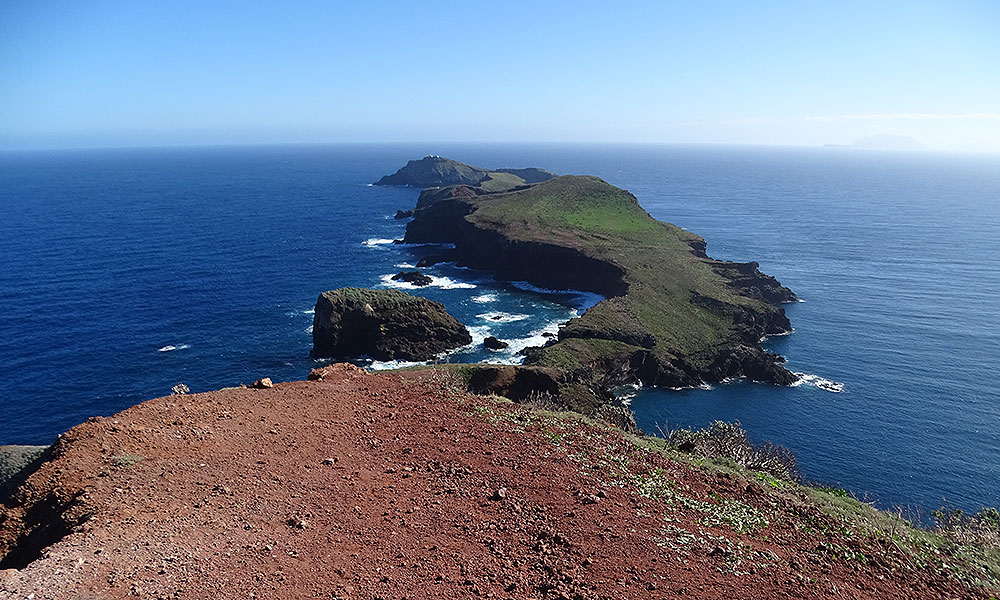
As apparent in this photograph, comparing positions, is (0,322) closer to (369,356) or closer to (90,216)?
(369,356)

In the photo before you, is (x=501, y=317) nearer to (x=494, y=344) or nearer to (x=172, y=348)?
(x=494, y=344)

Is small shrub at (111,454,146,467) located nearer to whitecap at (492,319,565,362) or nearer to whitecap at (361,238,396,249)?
whitecap at (492,319,565,362)

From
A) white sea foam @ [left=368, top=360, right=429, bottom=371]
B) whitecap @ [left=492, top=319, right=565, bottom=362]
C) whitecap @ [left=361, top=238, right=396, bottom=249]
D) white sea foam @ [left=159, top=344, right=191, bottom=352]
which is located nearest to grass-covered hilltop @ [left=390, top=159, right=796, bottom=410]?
whitecap @ [left=492, top=319, right=565, bottom=362]

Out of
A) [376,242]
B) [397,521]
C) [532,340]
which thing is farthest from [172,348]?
[376,242]

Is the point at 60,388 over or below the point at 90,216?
below

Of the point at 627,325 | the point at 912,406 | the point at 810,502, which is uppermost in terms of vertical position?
the point at 810,502

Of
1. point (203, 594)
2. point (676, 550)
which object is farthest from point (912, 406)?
point (203, 594)
